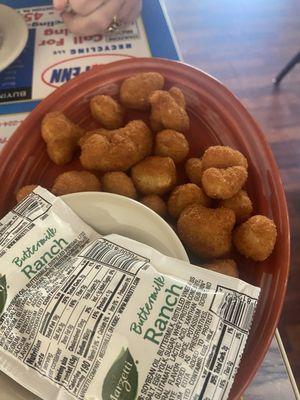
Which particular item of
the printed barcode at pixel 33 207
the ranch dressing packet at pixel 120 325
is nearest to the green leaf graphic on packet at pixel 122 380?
the ranch dressing packet at pixel 120 325

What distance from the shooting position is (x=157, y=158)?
653 mm

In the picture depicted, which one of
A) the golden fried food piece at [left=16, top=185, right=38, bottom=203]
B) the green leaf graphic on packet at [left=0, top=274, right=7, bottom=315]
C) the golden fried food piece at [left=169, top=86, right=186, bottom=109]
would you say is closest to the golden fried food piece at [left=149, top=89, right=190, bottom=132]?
the golden fried food piece at [left=169, top=86, right=186, bottom=109]

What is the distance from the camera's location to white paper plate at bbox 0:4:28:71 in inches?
30.4

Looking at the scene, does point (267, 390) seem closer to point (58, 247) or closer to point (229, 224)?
point (229, 224)

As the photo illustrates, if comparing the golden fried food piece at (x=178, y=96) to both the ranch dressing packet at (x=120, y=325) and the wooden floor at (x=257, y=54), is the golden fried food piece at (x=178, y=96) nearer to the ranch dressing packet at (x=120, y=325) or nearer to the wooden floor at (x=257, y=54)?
the ranch dressing packet at (x=120, y=325)

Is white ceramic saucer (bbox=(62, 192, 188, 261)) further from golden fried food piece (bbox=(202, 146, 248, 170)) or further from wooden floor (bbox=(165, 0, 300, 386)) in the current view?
wooden floor (bbox=(165, 0, 300, 386))

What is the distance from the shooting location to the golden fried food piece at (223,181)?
0.59 m

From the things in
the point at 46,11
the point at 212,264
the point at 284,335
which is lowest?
the point at 284,335

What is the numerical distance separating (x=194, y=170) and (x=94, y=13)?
1.24ft

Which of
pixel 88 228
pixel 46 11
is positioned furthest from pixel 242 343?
pixel 46 11

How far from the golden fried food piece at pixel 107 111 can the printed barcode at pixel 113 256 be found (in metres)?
0.27

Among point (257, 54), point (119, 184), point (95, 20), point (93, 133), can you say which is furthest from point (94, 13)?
point (257, 54)

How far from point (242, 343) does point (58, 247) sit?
0.24 metres

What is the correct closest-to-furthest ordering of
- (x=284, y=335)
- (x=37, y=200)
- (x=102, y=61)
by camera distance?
(x=37, y=200) < (x=102, y=61) < (x=284, y=335)
